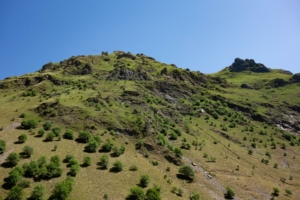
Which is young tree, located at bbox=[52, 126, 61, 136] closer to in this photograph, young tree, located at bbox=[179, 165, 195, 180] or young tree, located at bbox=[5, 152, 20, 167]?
young tree, located at bbox=[5, 152, 20, 167]

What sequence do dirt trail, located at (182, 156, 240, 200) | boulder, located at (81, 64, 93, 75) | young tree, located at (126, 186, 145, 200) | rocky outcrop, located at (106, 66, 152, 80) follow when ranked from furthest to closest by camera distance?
boulder, located at (81, 64, 93, 75), rocky outcrop, located at (106, 66, 152, 80), dirt trail, located at (182, 156, 240, 200), young tree, located at (126, 186, 145, 200)

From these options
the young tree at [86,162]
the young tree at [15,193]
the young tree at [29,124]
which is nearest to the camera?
the young tree at [15,193]

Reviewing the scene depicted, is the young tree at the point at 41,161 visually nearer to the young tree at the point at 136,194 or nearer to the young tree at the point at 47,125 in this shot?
the young tree at the point at 47,125

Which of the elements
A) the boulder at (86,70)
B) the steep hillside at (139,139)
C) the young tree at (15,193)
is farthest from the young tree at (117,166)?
the boulder at (86,70)

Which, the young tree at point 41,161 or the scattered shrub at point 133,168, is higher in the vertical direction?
the young tree at point 41,161

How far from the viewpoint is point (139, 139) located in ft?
240

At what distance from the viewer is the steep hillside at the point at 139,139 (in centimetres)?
5031

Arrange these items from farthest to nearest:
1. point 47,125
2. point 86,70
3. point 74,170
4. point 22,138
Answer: point 86,70 < point 47,125 < point 22,138 < point 74,170

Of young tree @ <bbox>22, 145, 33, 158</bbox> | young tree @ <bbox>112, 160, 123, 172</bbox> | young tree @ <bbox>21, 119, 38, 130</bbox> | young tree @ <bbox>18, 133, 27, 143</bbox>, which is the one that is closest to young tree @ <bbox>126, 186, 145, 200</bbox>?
young tree @ <bbox>112, 160, 123, 172</bbox>

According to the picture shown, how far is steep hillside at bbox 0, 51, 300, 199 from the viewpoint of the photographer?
1981 inches

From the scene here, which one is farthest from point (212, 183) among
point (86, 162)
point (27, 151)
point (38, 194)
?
point (27, 151)

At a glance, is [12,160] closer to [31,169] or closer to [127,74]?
[31,169]

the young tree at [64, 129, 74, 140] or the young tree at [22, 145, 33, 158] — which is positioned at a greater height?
the young tree at [64, 129, 74, 140]

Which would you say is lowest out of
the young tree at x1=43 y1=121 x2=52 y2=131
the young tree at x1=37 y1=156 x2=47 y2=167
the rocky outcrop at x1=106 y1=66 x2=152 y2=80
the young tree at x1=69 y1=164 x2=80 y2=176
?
the young tree at x1=69 y1=164 x2=80 y2=176
